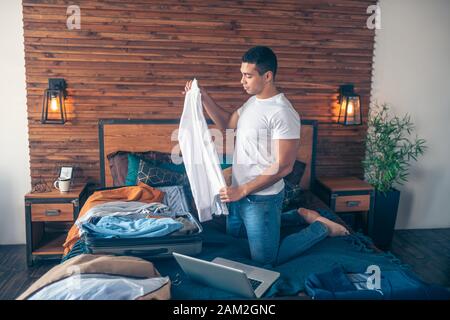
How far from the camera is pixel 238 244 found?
260 cm

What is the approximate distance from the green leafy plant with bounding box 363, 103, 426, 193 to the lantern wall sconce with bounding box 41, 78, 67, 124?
2.68m

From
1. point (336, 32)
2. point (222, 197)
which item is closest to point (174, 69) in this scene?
point (336, 32)

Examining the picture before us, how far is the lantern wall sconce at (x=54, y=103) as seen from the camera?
3438 millimetres

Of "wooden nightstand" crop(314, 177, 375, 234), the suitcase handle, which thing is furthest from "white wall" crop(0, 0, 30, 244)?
"wooden nightstand" crop(314, 177, 375, 234)

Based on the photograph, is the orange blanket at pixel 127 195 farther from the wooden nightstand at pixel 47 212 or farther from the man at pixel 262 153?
the man at pixel 262 153

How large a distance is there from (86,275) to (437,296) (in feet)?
5.08

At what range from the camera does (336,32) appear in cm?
381

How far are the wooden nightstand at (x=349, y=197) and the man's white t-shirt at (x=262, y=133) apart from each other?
1.47 m

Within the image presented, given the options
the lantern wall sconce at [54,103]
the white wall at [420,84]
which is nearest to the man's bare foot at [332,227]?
the white wall at [420,84]

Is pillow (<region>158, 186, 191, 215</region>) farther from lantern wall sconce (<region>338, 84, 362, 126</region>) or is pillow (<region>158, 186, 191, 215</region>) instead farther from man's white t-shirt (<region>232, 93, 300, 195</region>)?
lantern wall sconce (<region>338, 84, 362, 126</region>)

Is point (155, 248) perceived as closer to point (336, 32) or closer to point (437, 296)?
point (437, 296)

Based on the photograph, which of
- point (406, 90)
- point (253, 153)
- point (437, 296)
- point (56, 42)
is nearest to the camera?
point (437, 296)

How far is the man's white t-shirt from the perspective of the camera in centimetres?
216

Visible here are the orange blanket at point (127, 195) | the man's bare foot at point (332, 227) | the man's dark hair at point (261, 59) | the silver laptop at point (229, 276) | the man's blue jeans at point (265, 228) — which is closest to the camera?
the silver laptop at point (229, 276)
